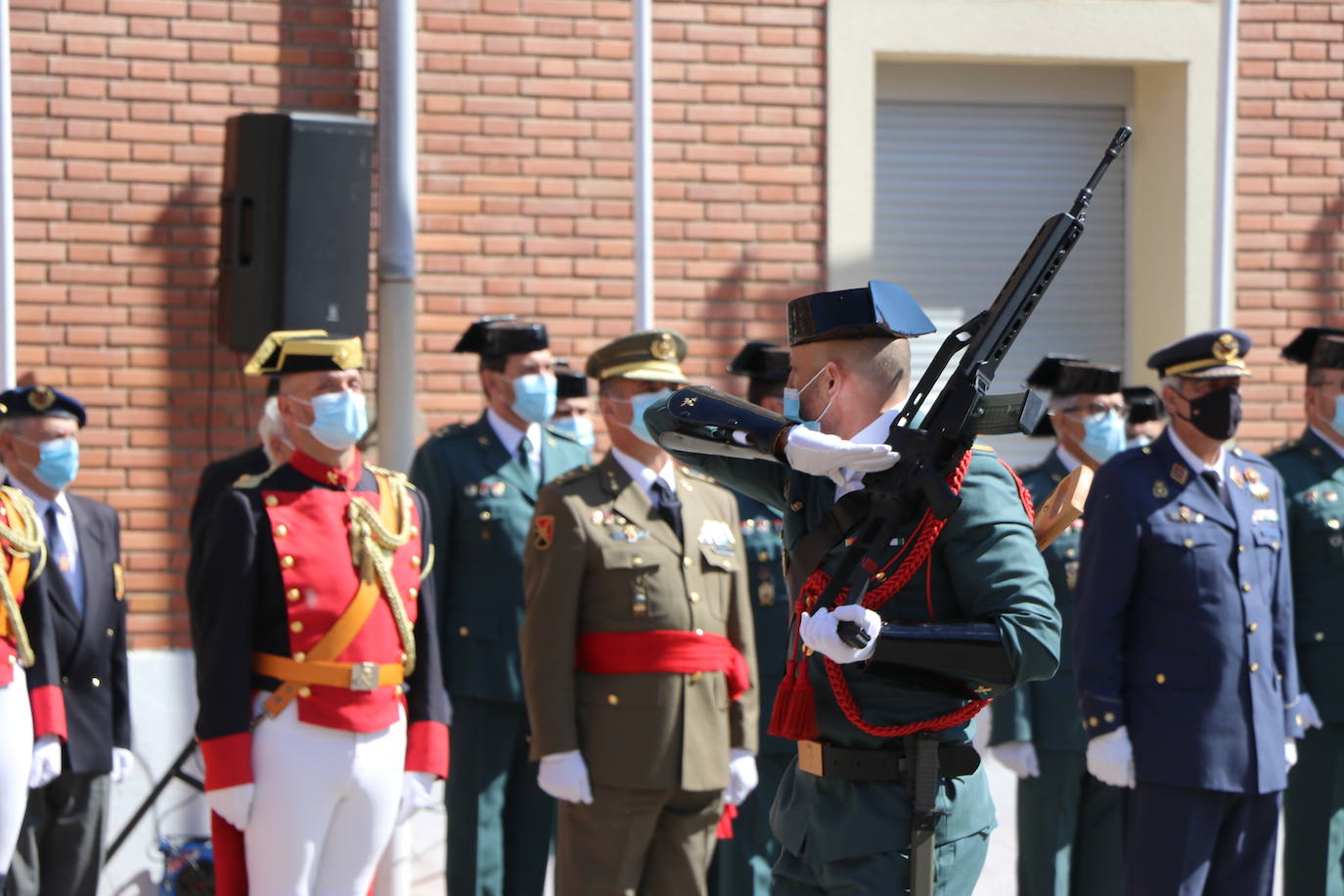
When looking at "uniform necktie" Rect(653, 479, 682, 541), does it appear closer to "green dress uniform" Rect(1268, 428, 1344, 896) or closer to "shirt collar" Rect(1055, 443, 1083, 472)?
"shirt collar" Rect(1055, 443, 1083, 472)

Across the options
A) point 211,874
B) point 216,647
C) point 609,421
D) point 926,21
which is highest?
point 926,21

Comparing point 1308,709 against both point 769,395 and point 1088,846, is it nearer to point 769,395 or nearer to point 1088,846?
point 1088,846

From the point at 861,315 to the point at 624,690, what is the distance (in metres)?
2.24

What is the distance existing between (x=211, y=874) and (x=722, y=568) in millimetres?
2318

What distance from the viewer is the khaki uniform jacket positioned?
5289mm

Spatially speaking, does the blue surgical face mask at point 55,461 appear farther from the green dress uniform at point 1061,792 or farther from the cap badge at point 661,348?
the green dress uniform at point 1061,792

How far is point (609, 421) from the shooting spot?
5.69 metres

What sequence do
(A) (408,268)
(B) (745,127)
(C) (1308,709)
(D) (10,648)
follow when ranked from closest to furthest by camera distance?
(D) (10,648), (C) (1308,709), (A) (408,268), (B) (745,127)

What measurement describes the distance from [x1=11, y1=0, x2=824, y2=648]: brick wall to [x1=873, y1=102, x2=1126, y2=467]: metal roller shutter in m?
0.63

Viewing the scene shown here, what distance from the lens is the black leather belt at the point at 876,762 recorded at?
11.0ft

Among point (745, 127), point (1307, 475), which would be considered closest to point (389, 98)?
point (745, 127)

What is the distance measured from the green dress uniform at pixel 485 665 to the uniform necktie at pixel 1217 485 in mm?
2264

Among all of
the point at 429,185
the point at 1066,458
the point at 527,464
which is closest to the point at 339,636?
the point at 527,464

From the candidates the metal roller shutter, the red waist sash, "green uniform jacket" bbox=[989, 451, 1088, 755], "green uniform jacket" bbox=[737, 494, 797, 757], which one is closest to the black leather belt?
the red waist sash
